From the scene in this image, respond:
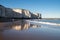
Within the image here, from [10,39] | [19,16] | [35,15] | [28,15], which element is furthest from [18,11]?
[10,39]

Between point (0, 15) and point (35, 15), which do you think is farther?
point (35, 15)

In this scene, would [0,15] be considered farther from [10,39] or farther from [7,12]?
[10,39]

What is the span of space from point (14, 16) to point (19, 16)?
24.2 ft

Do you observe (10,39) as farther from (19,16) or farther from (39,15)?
(39,15)

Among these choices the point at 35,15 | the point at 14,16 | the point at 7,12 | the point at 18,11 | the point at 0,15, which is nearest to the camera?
the point at 0,15

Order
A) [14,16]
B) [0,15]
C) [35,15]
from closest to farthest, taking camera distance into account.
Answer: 1. [0,15]
2. [14,16]
3. [35,15]

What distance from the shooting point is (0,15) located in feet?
245

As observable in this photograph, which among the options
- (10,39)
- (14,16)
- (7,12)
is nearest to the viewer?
(10,39)

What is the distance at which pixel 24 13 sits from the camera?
12244cm

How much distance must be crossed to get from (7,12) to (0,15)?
883 inches

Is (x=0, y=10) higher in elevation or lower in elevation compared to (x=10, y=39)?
higher

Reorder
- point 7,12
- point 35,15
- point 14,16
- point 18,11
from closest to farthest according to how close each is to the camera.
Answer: point 7,12 < point 14,16 < point 18,11 < point 35,15

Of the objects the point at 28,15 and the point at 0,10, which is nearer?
the point at 0,10

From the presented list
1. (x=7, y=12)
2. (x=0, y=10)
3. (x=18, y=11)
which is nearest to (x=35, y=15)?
(x=18, y=11)
